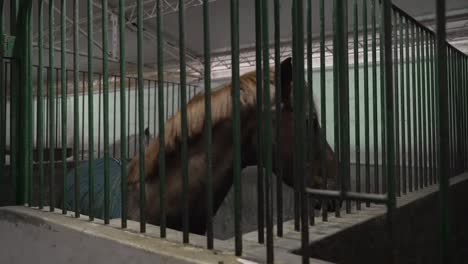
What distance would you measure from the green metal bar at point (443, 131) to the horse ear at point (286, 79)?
748 millimetres

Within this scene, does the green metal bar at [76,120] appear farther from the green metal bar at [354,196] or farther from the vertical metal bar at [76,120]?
the green metal bar at [354,196]

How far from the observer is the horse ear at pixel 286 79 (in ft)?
4.10

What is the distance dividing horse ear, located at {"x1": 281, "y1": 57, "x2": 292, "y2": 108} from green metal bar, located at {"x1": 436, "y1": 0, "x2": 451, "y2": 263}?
75cm

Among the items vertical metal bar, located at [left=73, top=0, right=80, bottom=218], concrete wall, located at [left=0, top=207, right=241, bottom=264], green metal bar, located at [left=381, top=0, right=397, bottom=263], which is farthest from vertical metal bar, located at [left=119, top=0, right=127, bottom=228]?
green metal bar, located at [left=381, top=0, right=397, bottom=263]

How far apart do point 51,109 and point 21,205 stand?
0.43 m

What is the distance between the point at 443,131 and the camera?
467 millimetres

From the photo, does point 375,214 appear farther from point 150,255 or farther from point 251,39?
point 251,39

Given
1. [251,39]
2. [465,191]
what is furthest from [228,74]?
[465,191]

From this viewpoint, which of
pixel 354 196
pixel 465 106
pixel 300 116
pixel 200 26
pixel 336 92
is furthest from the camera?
pixel 200 26

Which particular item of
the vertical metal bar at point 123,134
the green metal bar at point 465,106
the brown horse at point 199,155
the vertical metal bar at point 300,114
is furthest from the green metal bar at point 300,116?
the green metal bar at point 465,106

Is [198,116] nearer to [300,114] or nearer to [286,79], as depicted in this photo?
[286,79]

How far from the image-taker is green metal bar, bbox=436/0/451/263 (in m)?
0.46

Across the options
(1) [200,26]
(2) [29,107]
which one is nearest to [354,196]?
(2) [29,107]

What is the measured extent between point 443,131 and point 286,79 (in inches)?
35.6
